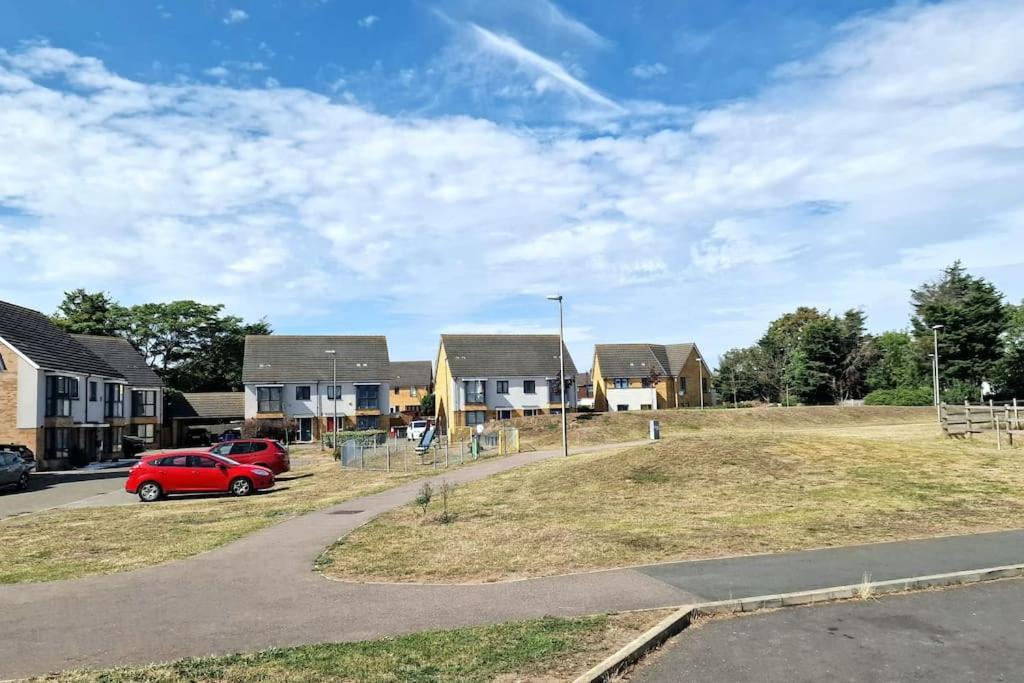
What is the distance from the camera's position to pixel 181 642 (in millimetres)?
8156

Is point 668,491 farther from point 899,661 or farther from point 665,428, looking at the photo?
point 665,428

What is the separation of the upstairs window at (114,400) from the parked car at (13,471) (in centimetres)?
2294

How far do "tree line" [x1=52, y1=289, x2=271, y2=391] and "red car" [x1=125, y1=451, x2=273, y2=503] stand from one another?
2245 inches

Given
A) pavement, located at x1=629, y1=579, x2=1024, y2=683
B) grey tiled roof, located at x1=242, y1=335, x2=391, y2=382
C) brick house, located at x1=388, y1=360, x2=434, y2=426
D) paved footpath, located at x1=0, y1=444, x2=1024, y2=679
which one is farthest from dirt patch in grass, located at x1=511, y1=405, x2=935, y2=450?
brick house, located at x1=388, y1=360, x2=434, y2=426

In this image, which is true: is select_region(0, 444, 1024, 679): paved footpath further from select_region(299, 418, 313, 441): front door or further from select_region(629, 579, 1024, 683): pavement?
select_region(299, 418, 313, 441): front door

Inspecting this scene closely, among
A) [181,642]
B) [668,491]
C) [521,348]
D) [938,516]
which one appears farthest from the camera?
[521,348]

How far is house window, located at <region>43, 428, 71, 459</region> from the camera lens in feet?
139

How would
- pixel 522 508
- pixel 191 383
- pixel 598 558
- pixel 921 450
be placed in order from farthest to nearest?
pixel 191 383
pixel 921 450
pixel 522 508
pixel 598 558

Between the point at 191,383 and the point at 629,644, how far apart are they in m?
83.9

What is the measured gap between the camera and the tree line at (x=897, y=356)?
211 ft

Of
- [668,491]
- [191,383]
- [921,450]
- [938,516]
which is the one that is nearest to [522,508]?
[668,491]

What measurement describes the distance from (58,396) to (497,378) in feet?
120

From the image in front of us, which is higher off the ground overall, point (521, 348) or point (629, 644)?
point (521, 348)

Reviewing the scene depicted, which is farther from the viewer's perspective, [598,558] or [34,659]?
[598,558]
